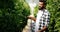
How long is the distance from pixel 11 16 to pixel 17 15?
53 cm

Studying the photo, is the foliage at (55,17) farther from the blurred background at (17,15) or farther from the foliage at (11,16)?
the foliage at (11,16)

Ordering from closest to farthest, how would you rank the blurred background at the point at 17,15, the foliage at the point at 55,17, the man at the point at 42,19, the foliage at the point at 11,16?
the man at the point at 42,19 < the foliage at the point at 55,17 < the blurred background at the point at 17,15 < the foliage at the point at 11,16

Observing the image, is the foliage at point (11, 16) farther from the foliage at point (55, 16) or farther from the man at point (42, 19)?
the man at point (42, 19)

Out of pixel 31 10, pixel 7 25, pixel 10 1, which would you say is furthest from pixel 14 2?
pixel 31 10

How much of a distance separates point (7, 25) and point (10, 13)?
1.41 ft

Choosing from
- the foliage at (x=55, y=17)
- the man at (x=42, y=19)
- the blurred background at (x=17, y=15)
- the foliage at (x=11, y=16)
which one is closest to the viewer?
the man at (x=42, y=19)

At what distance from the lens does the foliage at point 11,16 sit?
9047 millimetres

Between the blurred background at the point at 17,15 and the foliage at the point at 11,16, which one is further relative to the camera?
the foliage at the point at 11,16

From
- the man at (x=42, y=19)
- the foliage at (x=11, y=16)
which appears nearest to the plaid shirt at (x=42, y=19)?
the man at (x=42, y=19)

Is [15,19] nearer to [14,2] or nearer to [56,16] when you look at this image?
[14,2]

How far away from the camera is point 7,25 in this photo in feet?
30.2

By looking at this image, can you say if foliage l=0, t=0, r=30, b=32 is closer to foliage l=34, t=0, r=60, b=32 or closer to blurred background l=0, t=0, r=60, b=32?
blurred background l=0, t=0, r=60, b=32

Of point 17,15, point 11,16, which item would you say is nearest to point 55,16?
point 11,16

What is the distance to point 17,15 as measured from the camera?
32.1ft
